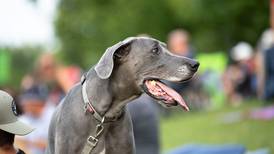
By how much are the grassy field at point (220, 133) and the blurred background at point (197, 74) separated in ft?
0.09

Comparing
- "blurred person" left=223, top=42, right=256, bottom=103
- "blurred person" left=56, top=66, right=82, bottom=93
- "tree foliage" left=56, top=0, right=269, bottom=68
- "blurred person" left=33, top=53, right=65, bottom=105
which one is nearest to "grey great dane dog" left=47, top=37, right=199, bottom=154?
"blurred person" left=56, top=66, right=82, bottom=93

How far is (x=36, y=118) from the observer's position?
35.7ft

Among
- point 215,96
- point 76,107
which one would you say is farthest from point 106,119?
point 215,96

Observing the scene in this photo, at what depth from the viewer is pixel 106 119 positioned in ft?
19.5

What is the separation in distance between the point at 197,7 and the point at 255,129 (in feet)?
64.8

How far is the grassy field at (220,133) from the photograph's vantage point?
12383 millimetres

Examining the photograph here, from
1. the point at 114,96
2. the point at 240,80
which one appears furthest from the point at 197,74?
the point at 114,96

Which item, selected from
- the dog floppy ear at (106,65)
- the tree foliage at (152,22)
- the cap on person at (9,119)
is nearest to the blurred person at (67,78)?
the cap on person at (9,119)

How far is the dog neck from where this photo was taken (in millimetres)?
5945

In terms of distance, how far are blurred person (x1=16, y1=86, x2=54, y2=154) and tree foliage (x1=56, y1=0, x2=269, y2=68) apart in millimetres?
20785

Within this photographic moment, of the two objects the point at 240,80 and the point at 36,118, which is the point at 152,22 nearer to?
the point at 240,80

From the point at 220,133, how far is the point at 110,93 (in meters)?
8.40

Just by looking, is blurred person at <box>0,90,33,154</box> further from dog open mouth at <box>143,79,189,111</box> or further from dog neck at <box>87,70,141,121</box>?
dog open mouth at <box>143,79,189,111</box>

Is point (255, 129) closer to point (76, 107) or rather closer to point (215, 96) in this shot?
point (76, 107)
